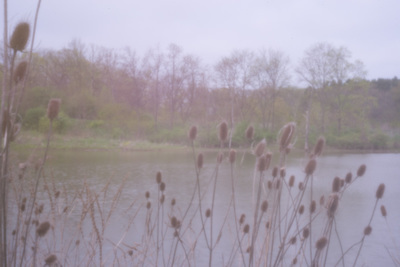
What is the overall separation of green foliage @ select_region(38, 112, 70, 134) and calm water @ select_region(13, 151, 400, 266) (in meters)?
0.58

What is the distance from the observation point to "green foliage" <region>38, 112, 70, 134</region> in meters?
4.47

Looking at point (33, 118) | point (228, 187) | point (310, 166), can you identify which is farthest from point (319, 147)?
point (33, 118)

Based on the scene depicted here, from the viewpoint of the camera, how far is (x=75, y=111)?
6.80 m

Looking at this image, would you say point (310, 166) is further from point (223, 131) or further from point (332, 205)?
point (223, 131)

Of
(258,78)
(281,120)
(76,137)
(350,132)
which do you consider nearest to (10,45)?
(281,120)

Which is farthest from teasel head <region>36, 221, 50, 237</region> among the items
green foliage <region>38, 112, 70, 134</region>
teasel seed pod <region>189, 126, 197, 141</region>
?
green foliage <region>38, 112, 70, 134</region>

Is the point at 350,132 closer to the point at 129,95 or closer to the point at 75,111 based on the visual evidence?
the point at 129,95

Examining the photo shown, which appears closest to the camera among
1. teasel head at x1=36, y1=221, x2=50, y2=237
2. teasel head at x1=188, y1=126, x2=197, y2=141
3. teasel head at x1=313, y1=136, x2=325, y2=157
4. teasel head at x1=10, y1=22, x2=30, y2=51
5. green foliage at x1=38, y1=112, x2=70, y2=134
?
teasel head at x1=10, y1=22, x2=30, y2=51

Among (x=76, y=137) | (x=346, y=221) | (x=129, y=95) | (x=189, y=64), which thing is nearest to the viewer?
(x=346, y=221)

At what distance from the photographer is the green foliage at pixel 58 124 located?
447 centimetres

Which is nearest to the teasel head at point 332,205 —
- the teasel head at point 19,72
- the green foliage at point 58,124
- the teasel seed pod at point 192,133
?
the teasel seed pod at point 192,133

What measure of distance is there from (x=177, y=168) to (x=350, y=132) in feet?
12.1

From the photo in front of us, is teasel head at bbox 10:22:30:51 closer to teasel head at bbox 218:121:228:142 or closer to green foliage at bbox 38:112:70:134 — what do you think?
teasel head at bbox 218:121:228:142

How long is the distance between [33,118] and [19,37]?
12.1 feet
